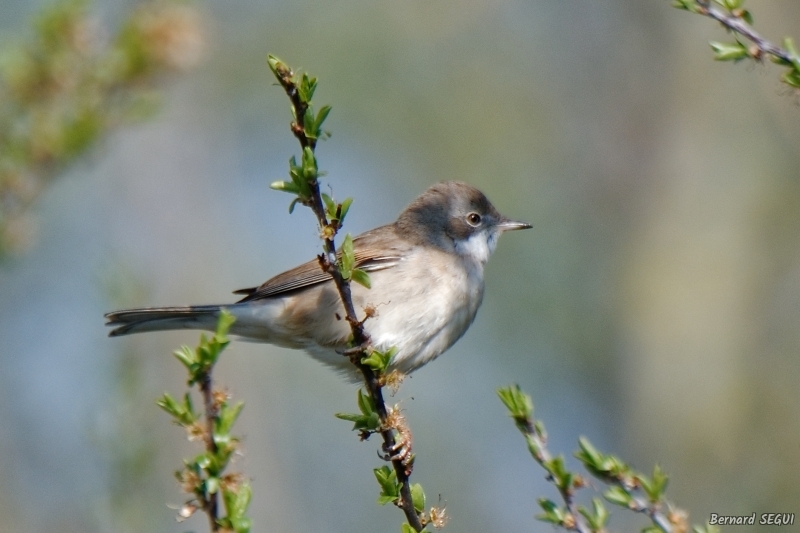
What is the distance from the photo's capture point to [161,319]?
16.8 ft

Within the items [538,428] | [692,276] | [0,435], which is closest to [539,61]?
[692,276]

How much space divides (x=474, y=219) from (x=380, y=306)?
1.39m

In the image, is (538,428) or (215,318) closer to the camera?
(538,428)

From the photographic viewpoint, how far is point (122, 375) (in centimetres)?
396

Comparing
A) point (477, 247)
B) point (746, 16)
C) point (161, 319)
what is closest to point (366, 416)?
point (746, 16)

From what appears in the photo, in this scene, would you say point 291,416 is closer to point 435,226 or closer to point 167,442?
point 167,442

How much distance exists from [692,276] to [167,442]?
6.93 meters

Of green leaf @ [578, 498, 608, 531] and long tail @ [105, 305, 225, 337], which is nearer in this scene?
green leaf @ [578, 498, 608, 531]

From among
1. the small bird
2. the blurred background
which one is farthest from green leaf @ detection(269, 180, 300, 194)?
the blurred background

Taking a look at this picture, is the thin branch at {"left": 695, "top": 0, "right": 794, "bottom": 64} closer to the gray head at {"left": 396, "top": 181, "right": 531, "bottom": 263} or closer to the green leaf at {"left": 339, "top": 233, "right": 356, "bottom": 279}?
the green leaf at {"left": 339, "top": 233, "right": 356, "bottom": 279}

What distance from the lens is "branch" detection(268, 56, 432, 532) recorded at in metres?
2.43

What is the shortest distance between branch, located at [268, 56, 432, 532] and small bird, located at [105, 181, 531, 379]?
170 cm

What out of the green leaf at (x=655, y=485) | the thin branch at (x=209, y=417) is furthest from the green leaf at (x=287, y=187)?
the green leaf at (x=655, y=485)

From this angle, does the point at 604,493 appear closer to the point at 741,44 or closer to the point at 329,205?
the point at 329,205
